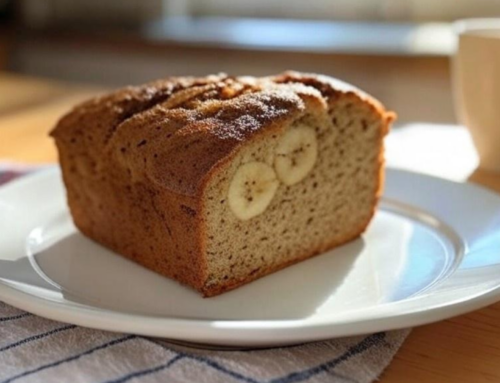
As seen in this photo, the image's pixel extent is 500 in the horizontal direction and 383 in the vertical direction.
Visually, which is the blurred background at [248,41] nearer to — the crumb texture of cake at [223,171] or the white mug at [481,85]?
the white mug at [481,85]

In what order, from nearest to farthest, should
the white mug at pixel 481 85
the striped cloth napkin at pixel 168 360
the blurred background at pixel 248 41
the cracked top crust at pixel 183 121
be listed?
1. the striped cloth napkin at pixel 168 360
2. the cracked top crust at pixel 183 121
3. the white mug at pixel 481 85
4. the blurred background at pixel 248 41

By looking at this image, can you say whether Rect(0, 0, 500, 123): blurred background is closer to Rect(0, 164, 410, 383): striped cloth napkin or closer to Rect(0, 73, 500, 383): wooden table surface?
Rect(0, 73, 500, 383): wooden table surface

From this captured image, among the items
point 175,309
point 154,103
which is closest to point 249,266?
point 175,309

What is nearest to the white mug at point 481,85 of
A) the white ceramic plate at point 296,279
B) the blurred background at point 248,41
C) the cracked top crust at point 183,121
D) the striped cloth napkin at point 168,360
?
the white ceramic plate at point 296,279

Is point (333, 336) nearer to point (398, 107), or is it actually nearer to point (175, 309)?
point (175, 309)

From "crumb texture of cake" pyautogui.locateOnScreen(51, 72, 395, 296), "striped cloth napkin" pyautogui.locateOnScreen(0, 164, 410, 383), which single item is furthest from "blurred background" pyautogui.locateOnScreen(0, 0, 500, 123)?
"striped cloth napkin" pyautogui.locateOnScreen(0, 164, 410, 383)

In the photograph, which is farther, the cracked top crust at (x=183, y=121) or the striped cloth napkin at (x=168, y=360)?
the cracked top crust at (x=183, y=121)
